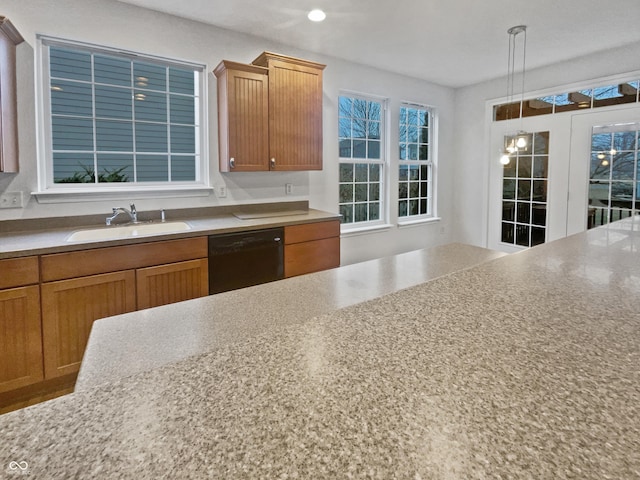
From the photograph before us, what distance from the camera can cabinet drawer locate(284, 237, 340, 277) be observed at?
10.5 ft

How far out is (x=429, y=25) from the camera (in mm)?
3330

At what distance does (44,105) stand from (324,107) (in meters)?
2.44

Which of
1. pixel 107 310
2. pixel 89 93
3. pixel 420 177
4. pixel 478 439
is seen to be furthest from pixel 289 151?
pixel 478 439

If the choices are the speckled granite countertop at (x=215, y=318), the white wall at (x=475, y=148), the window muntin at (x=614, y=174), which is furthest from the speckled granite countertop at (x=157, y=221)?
the window muntin at (x=614, y=174)

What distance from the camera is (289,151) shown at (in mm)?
3502

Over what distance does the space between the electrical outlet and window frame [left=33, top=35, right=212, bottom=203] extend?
4.2 inches

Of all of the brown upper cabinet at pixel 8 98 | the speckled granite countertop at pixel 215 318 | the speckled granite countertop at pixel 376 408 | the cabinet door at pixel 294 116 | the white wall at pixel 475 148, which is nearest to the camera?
the speckled granite countertop at pixel 376 408

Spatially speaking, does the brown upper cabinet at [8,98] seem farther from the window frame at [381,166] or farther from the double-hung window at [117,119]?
the window frame at [381,166]

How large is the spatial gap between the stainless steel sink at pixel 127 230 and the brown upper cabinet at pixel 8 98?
22.4 inches

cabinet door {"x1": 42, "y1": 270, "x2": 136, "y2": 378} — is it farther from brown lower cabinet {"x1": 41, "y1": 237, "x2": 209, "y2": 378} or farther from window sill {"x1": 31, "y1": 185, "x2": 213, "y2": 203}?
window sill {"x1": 31, "y1": 185, "x2": 213, "y2": 203}

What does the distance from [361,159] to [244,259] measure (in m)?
2.25

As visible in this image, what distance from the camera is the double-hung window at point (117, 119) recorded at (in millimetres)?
2902

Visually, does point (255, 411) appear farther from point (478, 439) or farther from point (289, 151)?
point (289, 151)

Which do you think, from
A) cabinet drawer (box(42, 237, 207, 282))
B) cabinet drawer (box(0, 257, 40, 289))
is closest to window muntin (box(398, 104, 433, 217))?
cabinet drawer (box(42, 237, 207, 282))
